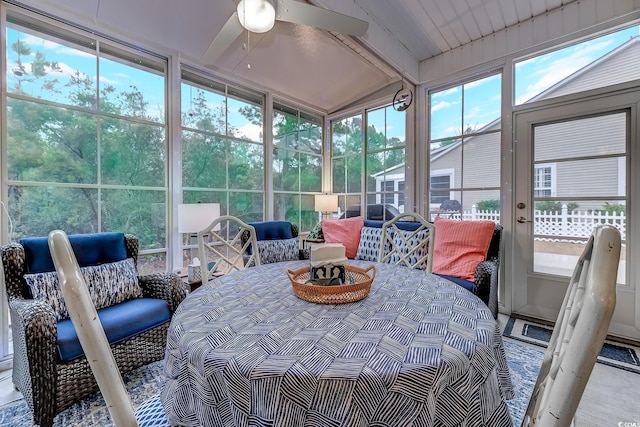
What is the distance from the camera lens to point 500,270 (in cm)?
298

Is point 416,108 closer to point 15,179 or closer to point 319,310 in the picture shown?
point 319,310

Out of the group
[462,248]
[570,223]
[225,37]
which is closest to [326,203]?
[462,248]

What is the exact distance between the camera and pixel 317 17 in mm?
1663

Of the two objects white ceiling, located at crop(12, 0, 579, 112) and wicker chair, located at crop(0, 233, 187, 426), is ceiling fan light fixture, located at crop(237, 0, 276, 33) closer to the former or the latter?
white ceiling, located at crop(12, 0, 579, 112)

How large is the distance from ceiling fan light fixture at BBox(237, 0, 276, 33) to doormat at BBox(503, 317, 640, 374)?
2985mm

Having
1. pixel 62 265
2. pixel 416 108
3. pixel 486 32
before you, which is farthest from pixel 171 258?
pixel 486 32

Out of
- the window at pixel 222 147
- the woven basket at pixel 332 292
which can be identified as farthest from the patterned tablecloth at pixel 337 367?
the window at pixel 222 147

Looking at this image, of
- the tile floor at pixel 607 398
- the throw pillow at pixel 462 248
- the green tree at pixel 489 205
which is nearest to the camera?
the tile floor at pixel 607 398

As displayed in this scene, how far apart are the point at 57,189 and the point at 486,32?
4.13 meters

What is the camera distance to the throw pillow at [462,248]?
2580 mm

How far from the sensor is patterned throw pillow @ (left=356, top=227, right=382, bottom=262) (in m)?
3.15

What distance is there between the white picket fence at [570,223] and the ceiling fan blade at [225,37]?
3.05m

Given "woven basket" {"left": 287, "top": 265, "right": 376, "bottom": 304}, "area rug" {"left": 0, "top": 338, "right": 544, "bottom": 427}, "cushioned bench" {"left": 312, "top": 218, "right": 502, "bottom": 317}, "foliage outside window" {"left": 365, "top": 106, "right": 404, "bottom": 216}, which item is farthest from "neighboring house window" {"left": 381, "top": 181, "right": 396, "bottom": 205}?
"woven basket" {"left": 287, "top": 265, "right": 376, "bottom": 304}

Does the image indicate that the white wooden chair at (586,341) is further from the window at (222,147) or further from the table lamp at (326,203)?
the table lamp at (326,203)
